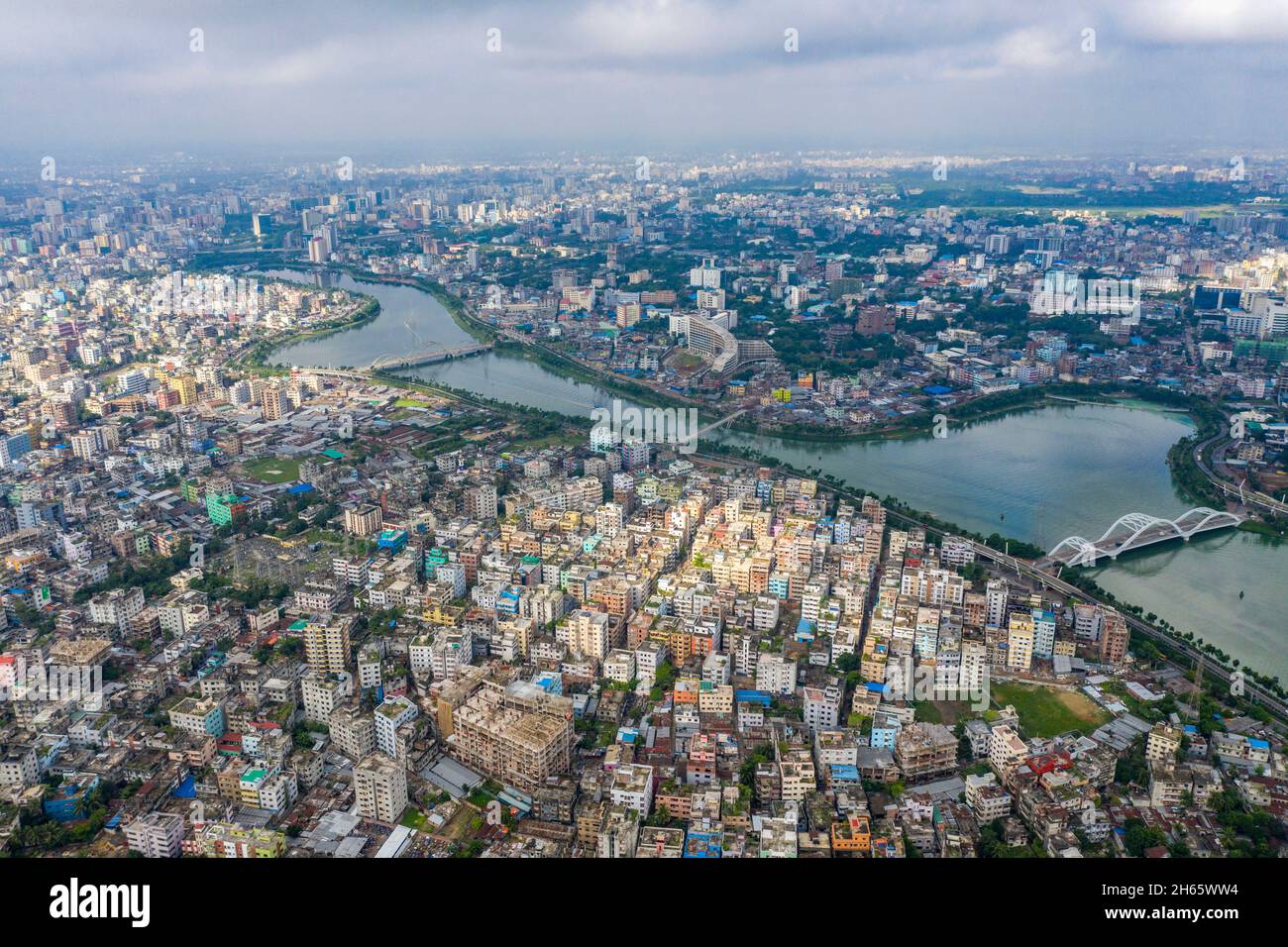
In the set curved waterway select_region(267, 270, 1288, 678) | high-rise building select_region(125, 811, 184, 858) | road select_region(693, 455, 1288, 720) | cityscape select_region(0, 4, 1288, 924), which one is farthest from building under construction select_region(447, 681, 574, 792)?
curved waterway select_region(267, 270, 1288, 678)

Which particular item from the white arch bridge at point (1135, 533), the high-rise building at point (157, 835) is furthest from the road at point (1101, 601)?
the high-rise building at point (157, 835)

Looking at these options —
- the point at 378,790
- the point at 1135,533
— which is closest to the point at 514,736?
the point at 378,790

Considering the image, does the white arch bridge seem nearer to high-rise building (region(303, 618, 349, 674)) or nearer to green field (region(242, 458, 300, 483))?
high-rise building (region(303, 618, 349, 674))

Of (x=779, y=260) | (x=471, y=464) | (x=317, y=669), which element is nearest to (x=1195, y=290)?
(x=779, y=260)

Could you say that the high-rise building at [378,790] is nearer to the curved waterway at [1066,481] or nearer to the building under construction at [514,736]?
the building under construction at [514,736]

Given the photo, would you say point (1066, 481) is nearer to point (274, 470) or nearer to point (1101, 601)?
point (1101, 601)
